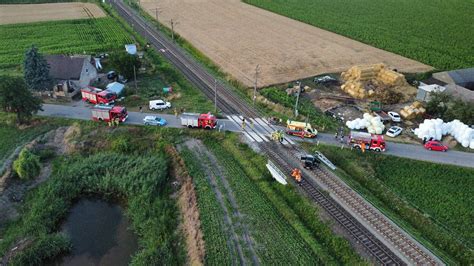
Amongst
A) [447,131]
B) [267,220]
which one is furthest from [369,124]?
[267,220]

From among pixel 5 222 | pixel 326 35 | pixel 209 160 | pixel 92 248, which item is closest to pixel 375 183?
pixel 209 160

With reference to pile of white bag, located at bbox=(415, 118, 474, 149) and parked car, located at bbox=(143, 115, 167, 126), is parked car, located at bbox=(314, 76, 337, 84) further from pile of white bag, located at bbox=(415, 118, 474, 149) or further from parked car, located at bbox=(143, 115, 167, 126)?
parked car, located at bbox=(143, 115, 167, 126)

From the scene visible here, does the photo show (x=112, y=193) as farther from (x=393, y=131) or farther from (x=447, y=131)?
(x=447, y=131)

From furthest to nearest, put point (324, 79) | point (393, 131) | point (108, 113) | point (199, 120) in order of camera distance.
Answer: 1. point (324, 79)
2. point (108, 113)
3. point (199, 120)
4. point (393, 131)

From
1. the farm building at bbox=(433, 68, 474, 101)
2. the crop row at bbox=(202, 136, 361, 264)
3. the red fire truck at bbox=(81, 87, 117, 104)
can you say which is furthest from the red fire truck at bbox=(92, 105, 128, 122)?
the farm building at bbox=(433, 68, 474, 101)

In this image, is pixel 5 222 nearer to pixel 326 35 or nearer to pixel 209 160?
pixel 209 160

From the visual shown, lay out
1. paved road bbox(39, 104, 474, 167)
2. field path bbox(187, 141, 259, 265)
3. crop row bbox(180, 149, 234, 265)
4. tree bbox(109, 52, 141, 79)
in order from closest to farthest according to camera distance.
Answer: crop row bbox(180, 149, 234, 265), field path bbox(187, 141, 259, 265), paved road bbox(39, 104, 474, 167), tree bbox(109, 52, 141, 79)
